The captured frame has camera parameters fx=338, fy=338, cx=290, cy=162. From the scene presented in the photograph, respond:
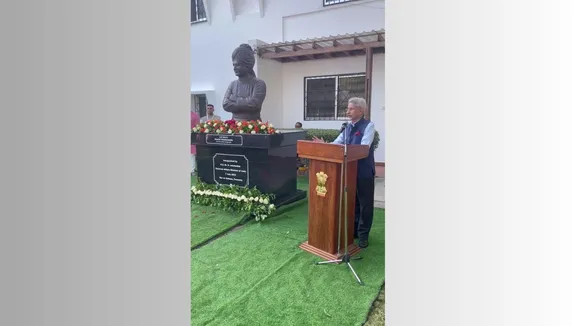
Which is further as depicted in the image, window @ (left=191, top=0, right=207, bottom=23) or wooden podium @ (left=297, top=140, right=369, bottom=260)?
window @ (left=191, top=0, right=207, bottom=23)


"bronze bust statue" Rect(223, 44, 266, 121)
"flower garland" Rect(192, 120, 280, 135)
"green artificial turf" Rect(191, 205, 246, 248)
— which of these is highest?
"bronze bust statue" Rect(223, 44, 266, 121)

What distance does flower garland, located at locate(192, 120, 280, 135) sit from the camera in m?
4.83

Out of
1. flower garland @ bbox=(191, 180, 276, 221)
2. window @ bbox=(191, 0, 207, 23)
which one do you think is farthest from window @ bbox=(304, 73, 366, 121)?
flower garland @ bbox=(191, 180, 276, 221)

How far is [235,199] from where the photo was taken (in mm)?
4863

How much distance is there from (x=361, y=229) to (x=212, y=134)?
2.76 meters

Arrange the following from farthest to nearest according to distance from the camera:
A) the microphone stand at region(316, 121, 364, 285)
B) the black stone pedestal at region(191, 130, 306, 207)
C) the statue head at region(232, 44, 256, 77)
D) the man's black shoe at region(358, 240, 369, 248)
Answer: the statue head at region(232, 44, 256, 77), the black stone pedestal at region(191, 130, 306, 207), the man's black shoe at region(358, 240, 369, 248), the microphone stand at region(316, 121, 364, 285)

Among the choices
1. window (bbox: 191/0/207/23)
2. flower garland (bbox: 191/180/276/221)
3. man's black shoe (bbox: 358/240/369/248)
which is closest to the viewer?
man's black shoe (bbox: 358/240/369/248)

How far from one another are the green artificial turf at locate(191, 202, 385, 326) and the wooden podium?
0.59ft

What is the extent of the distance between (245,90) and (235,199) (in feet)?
6.40

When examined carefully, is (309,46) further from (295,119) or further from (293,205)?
(293,205)

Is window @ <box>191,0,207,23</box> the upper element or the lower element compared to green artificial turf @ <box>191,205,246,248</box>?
upper

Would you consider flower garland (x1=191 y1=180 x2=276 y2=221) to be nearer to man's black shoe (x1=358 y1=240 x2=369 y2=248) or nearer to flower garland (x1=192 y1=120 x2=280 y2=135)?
flower garland (x1=192 y1=120 x2=280 y2=135)

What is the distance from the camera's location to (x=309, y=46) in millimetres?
9234
